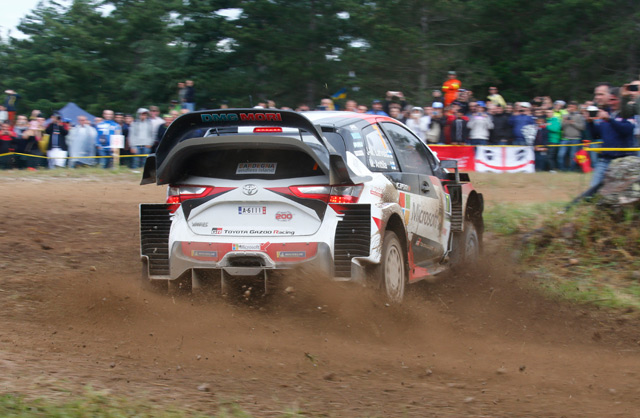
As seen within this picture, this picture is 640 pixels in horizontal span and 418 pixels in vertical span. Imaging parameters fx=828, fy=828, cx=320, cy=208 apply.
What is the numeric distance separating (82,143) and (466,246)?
45.7ft

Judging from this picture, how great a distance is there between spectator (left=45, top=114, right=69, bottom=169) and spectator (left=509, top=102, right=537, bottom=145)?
36.1 ft

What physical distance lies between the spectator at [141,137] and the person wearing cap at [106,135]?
0.49m

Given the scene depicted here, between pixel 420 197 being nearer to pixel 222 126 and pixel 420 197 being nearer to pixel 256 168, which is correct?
pixel 256 168

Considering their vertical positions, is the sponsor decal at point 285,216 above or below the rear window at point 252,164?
below

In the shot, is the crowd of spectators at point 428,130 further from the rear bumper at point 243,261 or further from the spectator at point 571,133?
the rear bumper at point 243,261

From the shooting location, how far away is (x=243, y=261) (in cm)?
669

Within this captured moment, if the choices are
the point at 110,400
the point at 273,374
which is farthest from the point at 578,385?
the point at 110,400

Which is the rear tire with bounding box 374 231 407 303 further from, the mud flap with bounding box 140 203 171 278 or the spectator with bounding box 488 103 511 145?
the spectator with bounding box 488 103 511 145

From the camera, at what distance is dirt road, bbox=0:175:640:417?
16.0ft

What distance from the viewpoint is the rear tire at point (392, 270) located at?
22.3 ft

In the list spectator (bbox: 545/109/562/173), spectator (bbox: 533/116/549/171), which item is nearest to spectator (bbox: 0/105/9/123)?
spectator (bbox: 533/116/549/171)

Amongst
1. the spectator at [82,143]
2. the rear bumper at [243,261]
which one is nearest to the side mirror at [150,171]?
the rear bumper at [243,261]

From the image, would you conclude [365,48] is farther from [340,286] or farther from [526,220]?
[340,286]

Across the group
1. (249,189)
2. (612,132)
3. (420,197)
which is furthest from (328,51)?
(249,189)
